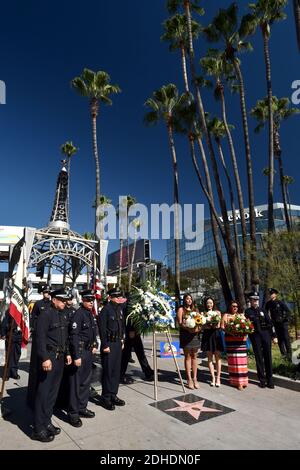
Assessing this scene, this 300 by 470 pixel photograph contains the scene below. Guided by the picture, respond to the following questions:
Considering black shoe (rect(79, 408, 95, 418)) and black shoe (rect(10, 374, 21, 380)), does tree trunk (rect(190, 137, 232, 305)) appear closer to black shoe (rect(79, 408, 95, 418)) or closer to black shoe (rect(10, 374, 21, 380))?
black shoe (rect(10, 374, 21, 380))

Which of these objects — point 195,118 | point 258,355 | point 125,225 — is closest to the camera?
point 258,355

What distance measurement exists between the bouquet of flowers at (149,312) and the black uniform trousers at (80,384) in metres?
1.41

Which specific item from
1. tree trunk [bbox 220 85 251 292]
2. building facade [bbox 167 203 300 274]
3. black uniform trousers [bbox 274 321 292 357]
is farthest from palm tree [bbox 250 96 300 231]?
building facade [bbox 167 203 300 274]

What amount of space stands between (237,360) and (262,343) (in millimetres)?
740

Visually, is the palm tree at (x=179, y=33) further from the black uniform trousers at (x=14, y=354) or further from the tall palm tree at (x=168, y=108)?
the black uniform trousers at (x=14, y=354)

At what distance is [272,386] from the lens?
704 centimetres

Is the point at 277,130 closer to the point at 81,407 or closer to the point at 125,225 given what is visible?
the point at 81,407

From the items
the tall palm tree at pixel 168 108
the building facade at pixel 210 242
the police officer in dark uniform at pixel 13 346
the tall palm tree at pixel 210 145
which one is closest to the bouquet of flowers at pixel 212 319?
the police officer in dark uniform at pixel 13 346

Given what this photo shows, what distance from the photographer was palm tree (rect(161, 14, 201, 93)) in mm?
22938

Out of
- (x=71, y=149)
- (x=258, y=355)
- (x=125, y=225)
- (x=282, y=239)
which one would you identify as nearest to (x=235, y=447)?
(x=258, y=355)

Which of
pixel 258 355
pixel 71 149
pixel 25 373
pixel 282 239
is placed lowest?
pixel 25 373

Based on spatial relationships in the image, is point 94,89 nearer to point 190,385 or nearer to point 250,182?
point 250,182

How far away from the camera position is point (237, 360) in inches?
277
